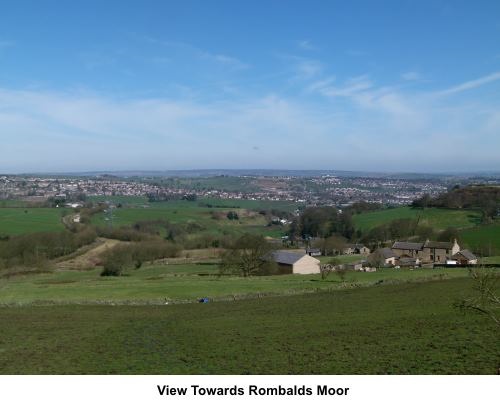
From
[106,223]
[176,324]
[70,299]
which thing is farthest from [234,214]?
[176,324]

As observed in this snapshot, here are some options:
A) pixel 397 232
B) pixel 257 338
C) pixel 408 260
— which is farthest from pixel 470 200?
pixel 257 338

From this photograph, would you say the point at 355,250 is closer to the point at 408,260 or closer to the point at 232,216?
the point at 408,260

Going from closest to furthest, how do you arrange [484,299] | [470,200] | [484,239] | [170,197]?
[484,299], [484,239], [470,200], [170,197]

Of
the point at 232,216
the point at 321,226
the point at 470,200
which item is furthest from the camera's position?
the point at 232,216

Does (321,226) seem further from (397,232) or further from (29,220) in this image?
(29,220)

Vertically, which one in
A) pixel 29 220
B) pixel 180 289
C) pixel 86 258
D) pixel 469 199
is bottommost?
pixel 86 258

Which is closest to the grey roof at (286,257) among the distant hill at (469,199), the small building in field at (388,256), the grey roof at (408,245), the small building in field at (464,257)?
the small building in field at (388,256)

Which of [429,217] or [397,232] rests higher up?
[429,217]

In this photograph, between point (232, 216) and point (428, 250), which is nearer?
point (428, 250)
